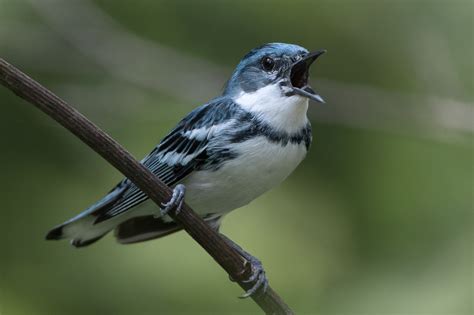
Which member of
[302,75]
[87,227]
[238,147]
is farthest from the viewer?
[87,227]

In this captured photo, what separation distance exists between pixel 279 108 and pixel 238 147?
22 cm

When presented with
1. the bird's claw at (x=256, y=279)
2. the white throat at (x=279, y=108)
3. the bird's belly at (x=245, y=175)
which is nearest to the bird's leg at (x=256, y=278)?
the bird's claw at (x=256, y=279)

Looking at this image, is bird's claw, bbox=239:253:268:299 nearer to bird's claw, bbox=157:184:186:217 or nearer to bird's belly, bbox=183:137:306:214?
bird's belly, bbox=183:137:306:214

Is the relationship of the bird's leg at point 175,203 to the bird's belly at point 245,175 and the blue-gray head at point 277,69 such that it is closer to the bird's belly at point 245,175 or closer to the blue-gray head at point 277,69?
the bird's belly at point 245,175

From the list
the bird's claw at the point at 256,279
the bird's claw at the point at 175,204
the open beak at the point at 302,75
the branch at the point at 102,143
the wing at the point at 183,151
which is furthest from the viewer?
the wing at the point at 183,151

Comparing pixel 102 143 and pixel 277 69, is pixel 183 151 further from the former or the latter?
pixel 102 143

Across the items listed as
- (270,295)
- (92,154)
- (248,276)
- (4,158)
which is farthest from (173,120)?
(270,295)

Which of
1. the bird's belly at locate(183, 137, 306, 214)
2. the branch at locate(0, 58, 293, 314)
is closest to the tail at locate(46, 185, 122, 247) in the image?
the bird's belly at locate(183, 137, 306, 214)

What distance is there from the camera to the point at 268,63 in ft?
9.59

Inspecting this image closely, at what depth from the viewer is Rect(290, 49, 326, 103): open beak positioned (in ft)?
8.87

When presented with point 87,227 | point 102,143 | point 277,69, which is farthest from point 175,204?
point 87,227

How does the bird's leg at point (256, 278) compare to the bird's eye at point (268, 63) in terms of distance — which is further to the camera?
the bird's eye at point (268, 63)

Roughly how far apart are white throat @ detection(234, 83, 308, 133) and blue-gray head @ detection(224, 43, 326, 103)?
0.03 metres

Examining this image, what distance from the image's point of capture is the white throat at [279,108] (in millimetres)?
2744
